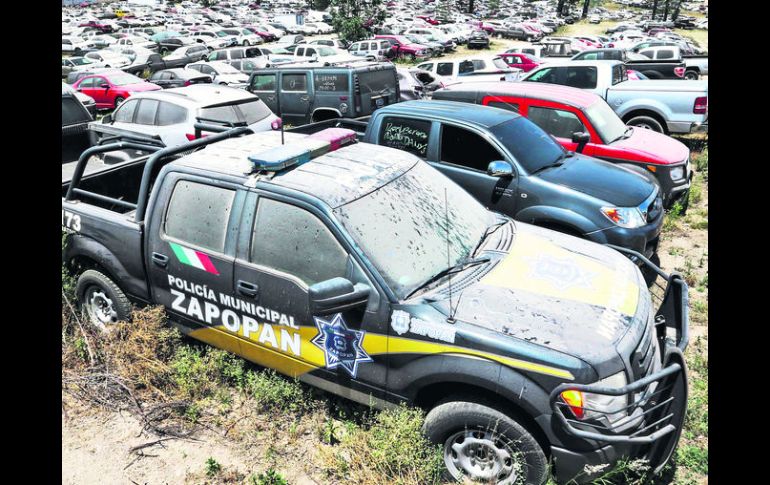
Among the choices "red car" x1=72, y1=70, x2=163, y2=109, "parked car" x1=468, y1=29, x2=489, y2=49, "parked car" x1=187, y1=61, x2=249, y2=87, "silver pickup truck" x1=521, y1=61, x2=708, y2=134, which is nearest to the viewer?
"silver pickup truck" x1=521, y1=61, x2=708, y2=134

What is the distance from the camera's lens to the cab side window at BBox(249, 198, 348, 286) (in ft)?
12.1

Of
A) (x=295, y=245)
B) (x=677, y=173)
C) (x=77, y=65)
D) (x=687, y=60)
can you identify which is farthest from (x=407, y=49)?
(x=295, y=245)

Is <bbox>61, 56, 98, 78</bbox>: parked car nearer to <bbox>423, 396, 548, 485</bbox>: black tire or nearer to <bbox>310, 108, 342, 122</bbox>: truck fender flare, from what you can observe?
<bbox>310, 108, 342, 122</bbox>: truck fender flare

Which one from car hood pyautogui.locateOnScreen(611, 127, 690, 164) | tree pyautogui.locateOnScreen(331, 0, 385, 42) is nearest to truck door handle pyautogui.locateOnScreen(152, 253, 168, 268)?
car hood pyautogui.locateOnScreen(611, 127, 690, 164)

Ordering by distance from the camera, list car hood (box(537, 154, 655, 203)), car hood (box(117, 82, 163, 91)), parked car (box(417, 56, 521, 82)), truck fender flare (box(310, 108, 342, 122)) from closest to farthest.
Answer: car hood (box(537, 154, 655, 203))
truck fender flare (box(310, 108, 342, 122))
car hood (box(117, 82, 163, 91))
parked car (box(417, 56, 521, 82))

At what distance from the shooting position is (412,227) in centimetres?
390

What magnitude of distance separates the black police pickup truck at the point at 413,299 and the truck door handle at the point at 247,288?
2 cm

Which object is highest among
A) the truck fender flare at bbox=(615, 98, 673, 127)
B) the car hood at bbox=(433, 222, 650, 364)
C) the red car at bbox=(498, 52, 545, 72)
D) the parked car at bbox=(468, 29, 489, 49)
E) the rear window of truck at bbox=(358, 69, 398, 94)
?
the parked car at bbox=(468, 29, 489, 49)

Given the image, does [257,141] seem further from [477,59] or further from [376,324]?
[477,59]

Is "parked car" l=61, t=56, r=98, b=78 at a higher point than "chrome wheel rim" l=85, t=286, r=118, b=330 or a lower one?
higher

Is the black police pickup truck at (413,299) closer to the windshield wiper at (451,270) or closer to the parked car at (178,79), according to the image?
the windshield wiper at (451,270)

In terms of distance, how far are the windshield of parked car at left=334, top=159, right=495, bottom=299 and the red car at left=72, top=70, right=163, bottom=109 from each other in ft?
51.3

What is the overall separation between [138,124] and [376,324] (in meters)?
8.10
